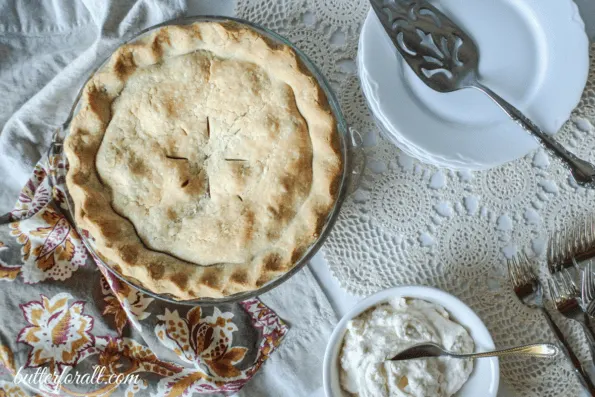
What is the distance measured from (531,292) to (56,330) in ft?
3.81

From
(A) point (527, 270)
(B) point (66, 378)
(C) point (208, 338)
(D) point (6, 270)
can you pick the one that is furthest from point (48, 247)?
(A) point (527, 270)

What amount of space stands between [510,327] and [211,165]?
2.69 feet

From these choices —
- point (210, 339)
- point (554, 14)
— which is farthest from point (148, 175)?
point (554, 14)

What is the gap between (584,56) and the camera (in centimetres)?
133

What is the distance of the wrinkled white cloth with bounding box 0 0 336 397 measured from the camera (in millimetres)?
1493

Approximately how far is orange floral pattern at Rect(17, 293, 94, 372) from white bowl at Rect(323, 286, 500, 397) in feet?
1.97

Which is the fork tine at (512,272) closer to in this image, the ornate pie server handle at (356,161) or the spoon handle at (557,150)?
the spoon handle at (557,150)

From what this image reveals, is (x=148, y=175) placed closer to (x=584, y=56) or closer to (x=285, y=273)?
(x=285, y=273)

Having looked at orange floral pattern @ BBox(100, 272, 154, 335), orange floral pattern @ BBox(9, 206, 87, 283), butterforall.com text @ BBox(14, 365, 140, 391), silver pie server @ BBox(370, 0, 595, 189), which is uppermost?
silver pie server @ BBox(370, 0, 595, 189)

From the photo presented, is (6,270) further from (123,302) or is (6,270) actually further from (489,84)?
(489,84)

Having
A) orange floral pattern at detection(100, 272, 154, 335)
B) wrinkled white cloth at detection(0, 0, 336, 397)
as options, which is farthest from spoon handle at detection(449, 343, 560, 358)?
orange floral pattern at detection(100, 272, 154, 335)

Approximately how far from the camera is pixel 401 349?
1.35 m

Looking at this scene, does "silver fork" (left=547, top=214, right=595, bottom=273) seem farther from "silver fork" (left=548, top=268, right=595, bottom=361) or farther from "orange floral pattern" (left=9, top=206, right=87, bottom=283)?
"orange floral pattern" (left=9, top=206, right=87, bottom=283)

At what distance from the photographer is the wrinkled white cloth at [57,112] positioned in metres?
1.49
